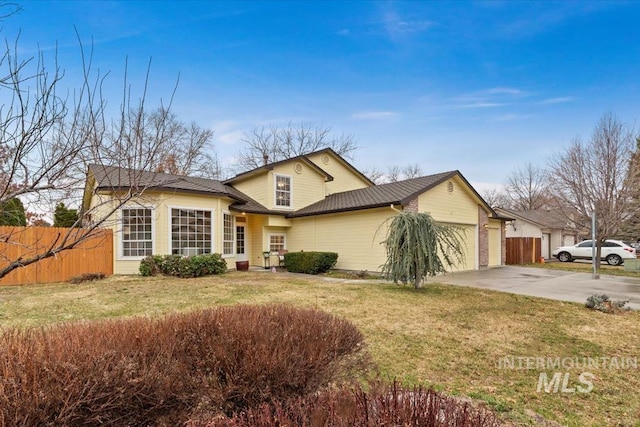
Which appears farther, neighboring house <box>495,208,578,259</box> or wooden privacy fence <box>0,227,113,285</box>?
neighboring house <box>495,208,578,259</box>

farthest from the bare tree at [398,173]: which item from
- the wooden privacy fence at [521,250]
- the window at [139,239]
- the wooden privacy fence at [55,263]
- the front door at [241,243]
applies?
the wooden privacy fence at [55,263]

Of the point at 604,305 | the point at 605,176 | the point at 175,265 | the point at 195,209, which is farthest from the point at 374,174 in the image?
the point at 604,305

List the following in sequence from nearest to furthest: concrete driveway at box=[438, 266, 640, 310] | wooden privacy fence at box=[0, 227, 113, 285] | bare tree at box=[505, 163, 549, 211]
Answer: concrete driveway at box=[438, 266, 640, 310], wooden privacy fence at box=[0, 227, 113, 285], bare tree at box=[505, 163, 549, 211]

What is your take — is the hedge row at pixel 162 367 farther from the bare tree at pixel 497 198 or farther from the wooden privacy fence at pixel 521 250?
the bare tree at pixel 497 198

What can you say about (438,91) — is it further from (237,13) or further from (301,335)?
(301,335)

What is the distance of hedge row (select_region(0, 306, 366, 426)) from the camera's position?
77.7 inches

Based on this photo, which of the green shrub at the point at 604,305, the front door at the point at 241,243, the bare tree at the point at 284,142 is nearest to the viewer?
the green shrub at the point at 604,305

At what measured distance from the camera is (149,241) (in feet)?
44.3

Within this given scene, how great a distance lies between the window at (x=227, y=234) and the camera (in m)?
15.6

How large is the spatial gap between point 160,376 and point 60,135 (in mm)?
2331

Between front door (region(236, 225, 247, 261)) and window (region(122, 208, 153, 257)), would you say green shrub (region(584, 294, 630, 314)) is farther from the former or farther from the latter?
window (region(122, 208, 153, 257))

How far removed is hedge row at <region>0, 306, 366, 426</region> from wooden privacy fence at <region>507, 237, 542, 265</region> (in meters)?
20.2

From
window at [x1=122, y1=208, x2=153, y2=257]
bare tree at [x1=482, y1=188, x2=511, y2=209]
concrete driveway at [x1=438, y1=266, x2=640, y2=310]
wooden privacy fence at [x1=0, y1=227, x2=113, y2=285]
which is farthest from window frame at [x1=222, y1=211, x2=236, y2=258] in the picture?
bare tree at [x1=482, y1=188, x2=511, y2=209]

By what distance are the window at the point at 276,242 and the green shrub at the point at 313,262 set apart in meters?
2.35
